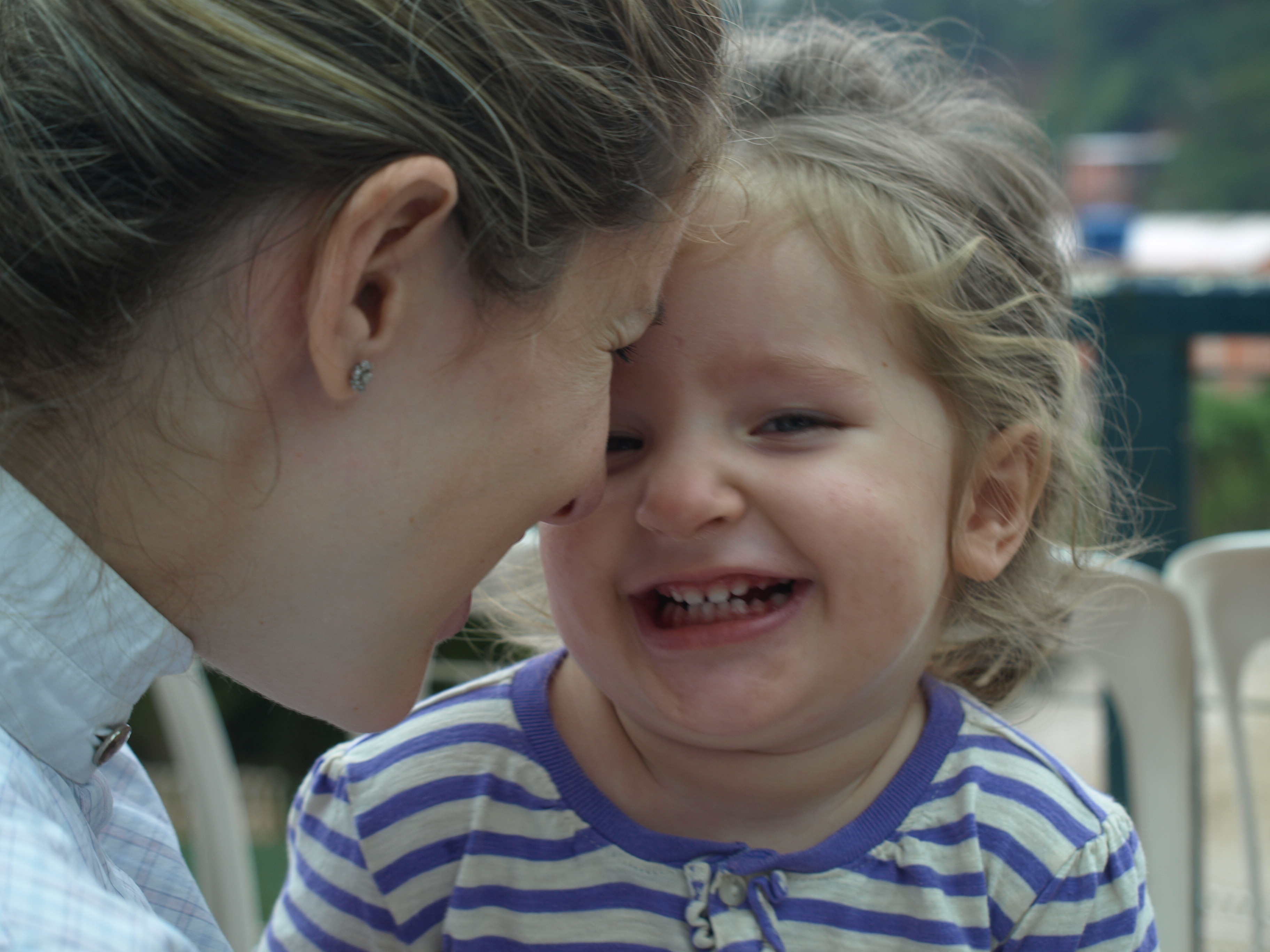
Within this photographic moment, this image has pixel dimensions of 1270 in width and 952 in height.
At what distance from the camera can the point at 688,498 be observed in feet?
2.73

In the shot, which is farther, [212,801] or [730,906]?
[212,801]

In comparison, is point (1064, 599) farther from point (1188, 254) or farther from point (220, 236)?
point (1188, 254)

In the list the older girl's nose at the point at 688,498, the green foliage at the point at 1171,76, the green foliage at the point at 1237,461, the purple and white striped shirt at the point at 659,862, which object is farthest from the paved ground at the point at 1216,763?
the green foliage at the point at 1171,76

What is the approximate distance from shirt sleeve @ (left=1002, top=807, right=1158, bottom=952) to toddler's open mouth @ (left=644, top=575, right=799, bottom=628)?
321 mm

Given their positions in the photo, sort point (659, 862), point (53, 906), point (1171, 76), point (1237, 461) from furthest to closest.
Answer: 1. point (1171, 76)
2. point (1237, 461)
3. point (659, 862)
4. point (53, 906)

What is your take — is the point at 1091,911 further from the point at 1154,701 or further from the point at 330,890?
the point at 330,890

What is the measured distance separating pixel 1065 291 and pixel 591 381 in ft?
1.98

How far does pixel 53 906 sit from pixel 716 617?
1.65 feet

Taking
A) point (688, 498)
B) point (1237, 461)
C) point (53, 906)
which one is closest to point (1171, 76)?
point (1237, 461)

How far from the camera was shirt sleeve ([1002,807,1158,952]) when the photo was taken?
2.94 ft

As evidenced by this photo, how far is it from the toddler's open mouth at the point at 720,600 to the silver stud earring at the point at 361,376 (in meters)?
0.31

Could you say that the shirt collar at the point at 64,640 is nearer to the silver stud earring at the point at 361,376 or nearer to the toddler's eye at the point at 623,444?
the silver stud earring at the point at 361,376

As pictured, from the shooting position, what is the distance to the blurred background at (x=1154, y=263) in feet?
5.97

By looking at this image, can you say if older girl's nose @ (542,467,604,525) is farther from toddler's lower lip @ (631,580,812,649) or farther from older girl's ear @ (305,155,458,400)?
older girl's ear @ (305,155,458,400)
